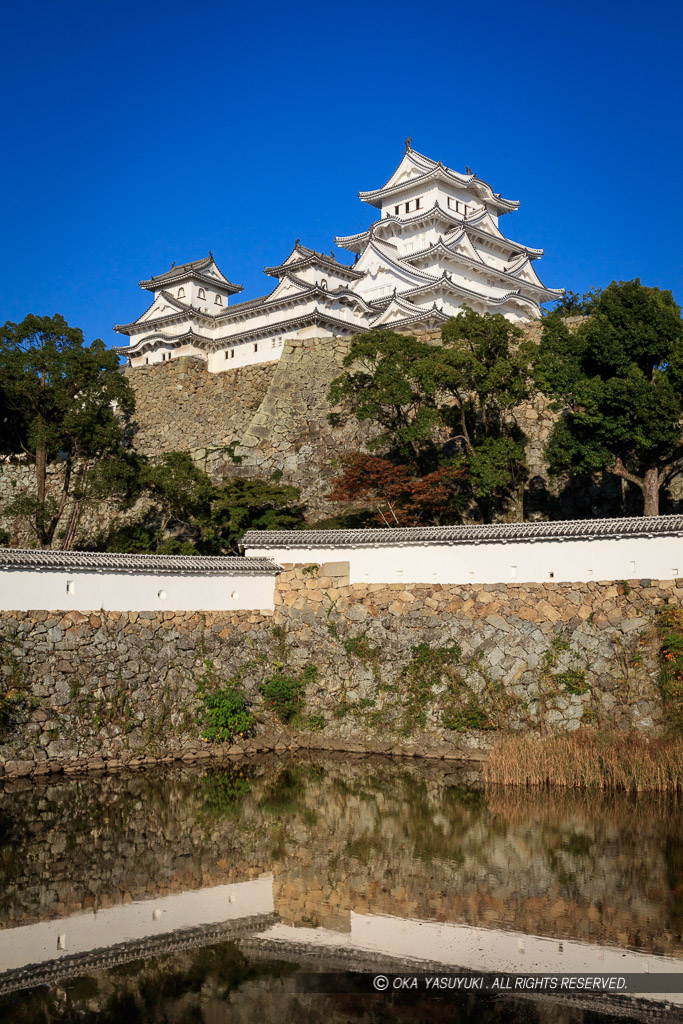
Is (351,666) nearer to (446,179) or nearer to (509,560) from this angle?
(509,560)

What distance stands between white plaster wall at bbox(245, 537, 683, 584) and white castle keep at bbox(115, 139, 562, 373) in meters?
16.5

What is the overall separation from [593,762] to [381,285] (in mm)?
26729

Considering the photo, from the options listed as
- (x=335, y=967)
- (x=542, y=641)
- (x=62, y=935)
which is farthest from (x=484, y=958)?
(x=542, y=641)

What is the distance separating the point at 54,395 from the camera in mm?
23234

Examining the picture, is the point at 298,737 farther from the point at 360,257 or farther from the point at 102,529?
the point at 360,257

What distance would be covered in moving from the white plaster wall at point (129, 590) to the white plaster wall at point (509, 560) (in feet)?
3.47

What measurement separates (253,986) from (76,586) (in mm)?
9581

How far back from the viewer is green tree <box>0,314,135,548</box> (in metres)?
23.0

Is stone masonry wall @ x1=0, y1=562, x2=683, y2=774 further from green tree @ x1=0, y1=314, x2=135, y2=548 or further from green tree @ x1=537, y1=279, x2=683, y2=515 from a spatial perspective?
green tree @ x1=0, y1=314, x2=135, y2=548

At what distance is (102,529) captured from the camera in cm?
2816

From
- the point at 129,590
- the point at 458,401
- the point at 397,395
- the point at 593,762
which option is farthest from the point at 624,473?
the point at 129,590

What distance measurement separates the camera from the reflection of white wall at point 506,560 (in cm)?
1538

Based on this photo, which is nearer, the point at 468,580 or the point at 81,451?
the point at 468,580

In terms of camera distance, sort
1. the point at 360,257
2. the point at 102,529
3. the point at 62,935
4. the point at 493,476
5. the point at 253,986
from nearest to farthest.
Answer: the point at 253,986 < the point at 62,935 < the point at 493,476 < the point at 102,529 < the point at 360,257
